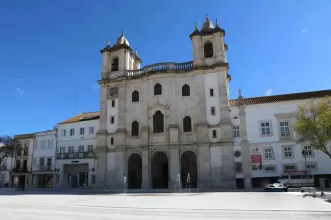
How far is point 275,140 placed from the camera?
31.4m

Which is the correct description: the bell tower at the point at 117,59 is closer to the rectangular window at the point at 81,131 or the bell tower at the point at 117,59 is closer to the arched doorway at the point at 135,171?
the rectangular window at the point at 81,131

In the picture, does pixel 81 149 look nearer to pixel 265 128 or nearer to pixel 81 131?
pixel 81 131

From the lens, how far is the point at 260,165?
31.1 meters

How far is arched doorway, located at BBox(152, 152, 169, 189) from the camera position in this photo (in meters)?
36.6

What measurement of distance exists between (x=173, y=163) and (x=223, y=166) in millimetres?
5794

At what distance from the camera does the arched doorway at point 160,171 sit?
3663 cm

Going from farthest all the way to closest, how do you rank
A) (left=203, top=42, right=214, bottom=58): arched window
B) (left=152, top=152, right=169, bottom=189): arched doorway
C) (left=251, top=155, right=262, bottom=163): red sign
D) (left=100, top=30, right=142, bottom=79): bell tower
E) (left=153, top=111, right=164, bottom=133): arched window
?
1. (left=100, top=30, right=142, bottom=79): bell tower
2. (left=203, top=42, right=214, bottom=58): arched window
3. (left=152, top=152, right=169, bottom=189): arched doorway
4. (left=153, top=111, right=164, bottom=133): arched window
5. (left=251, top=155, right=262, bottom=163): red sign

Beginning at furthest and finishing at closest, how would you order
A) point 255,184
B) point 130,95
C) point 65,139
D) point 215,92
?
1. point 65,139
2. point 130,95
3. point 215,92
4. point 255,184

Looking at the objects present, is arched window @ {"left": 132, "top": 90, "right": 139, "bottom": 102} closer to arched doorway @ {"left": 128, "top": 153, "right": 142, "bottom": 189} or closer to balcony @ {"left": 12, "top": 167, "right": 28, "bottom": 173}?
arched doorway @ {"left": 128, "top": 153, "right": 142, "bottom": 189}

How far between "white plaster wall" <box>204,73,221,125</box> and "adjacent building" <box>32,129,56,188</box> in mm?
23723

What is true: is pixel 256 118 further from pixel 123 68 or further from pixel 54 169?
pixel 54 169

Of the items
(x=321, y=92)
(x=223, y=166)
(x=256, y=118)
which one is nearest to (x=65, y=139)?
(x=223, y=166)

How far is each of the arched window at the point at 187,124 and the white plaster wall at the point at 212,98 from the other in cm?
231

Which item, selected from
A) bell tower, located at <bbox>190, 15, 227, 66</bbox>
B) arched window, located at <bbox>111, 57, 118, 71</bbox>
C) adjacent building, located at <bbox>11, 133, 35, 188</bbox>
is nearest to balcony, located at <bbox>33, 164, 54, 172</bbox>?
adjacent building, located at <bbox>11, 133, 35, 188</bbox>
